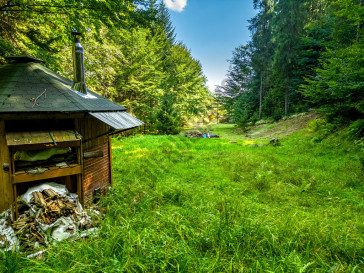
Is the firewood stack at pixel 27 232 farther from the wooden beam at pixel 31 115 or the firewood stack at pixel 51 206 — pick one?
the wooden beam at pixel 31 115

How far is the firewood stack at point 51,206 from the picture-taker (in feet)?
8.94

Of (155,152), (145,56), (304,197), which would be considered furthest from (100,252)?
(145,56)

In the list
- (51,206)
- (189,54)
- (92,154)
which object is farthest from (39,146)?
(189,54)

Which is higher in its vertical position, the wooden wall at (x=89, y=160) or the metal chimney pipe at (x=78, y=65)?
the metal chimney pipe at (x=78, y=65)

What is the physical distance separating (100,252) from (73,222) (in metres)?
0.90

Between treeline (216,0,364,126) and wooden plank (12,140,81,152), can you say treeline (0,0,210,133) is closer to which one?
wooden plank (12,140,81,152)

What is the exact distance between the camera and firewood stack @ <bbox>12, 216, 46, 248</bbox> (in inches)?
101

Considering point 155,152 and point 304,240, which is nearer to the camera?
point 304,240

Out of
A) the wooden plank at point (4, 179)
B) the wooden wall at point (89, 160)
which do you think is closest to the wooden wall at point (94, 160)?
the wooden wall at point (89, 160)

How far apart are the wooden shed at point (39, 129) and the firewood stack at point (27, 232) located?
34cm

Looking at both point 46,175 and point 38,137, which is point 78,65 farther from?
point 46,175

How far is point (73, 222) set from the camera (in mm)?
2877

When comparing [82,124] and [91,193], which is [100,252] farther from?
[82,124]

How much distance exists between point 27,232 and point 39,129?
156 cm
